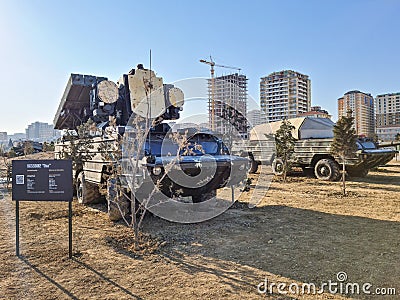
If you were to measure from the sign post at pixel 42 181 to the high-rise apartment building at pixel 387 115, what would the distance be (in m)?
39.5

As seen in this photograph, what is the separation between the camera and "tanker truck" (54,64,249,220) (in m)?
5.66

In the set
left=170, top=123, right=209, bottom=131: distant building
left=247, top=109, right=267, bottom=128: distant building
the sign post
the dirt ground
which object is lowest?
the dirt ground

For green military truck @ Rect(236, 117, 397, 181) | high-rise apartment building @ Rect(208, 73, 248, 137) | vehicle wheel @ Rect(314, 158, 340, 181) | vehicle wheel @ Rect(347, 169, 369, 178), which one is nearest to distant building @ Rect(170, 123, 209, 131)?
high-rise apartment building @ Rect(208, 73, 248, 137)

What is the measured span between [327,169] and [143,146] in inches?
353

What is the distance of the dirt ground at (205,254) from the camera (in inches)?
141

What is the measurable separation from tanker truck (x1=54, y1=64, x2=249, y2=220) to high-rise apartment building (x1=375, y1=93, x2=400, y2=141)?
119 ft

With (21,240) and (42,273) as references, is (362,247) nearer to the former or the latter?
(42,273)

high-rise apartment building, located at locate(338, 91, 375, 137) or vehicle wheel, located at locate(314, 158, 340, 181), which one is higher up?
high-rise apartment building, located at locate(338, 91, 375, 137)

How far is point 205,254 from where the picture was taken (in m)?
4.69

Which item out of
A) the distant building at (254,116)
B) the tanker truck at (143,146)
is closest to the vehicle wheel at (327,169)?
the distant building at (254,116)

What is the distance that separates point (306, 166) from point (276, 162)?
137 centimetres

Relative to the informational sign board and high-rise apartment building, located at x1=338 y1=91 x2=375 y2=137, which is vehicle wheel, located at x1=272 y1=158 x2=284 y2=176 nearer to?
the informational sign board

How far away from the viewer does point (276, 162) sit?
48.9 feet

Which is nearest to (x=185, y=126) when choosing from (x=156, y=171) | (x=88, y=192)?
(x=156, y=171)
